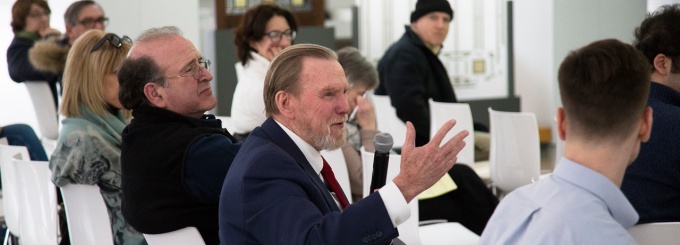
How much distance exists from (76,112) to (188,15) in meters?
4.74

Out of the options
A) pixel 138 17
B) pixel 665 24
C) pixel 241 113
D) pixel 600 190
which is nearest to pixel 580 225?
pixel 600 190

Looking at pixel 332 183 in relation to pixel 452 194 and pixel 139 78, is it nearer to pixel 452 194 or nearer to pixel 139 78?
pixel 139 78

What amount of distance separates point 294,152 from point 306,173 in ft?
0.26

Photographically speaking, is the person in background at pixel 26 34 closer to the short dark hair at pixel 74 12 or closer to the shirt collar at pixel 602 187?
the short dark hair at pixel 74 12

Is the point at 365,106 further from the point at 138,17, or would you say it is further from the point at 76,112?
the point at 138,17

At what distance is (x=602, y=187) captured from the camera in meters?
1.58

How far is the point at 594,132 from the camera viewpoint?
Result: 5.35 feet

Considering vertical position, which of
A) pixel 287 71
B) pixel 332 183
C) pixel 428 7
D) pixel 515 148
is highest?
pixel 428 7

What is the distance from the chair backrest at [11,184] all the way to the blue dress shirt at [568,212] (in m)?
2.60

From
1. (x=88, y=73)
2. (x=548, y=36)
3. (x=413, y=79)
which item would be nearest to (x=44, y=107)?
(x=413, y=79)

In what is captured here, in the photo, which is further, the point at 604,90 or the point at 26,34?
the point at 26,34

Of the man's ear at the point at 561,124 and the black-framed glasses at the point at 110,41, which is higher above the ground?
the black-framed glasses at the point at 110,41

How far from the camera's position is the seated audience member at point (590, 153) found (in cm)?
155

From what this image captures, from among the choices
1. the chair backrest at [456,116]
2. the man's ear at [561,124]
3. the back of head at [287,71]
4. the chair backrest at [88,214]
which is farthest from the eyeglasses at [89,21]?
the man's ear at [561,124]
